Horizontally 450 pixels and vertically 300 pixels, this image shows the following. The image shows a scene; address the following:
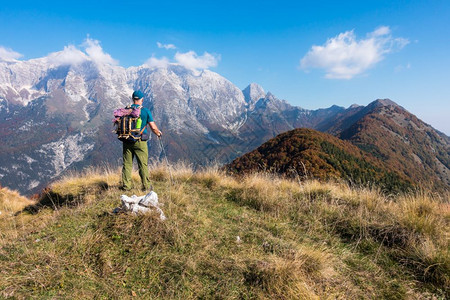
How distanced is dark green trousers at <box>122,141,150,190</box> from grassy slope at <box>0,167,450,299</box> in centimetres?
90

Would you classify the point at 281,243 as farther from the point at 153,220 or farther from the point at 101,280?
the point at 101,280

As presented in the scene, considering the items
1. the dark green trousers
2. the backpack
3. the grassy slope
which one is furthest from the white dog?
the backpack

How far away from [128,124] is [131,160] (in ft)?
3.87

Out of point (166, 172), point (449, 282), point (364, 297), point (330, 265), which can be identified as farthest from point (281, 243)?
point (166, 172)

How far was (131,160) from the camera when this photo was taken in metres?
6.69

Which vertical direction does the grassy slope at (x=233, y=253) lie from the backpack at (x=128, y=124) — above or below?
below

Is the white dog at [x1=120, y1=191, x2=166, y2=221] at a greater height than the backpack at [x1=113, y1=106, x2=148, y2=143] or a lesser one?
lesser

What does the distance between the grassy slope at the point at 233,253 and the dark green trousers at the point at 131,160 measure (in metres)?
0.90

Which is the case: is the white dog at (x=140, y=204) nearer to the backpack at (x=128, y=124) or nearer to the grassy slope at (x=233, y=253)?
the grassy slope at (x=233, y=253)

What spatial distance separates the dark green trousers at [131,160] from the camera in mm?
6523

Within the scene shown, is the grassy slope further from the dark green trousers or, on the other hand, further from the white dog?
the dark green trousers

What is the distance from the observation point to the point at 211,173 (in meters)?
8.81

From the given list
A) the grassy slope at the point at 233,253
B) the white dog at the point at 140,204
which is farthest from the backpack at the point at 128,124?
the white dog at the point at 140,204

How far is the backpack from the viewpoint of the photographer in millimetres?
6180
